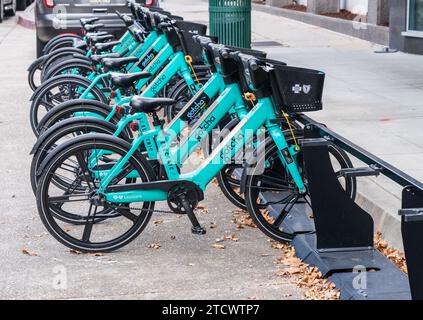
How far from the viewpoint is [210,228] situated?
6965mm

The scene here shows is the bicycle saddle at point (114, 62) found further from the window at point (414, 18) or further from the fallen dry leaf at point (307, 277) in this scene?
the window at point (414, 18)

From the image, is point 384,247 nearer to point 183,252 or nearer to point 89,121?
point 183,252

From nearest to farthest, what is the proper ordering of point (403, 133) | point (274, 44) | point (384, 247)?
point (384, 247) → point (403, 133) → point (274, 44)

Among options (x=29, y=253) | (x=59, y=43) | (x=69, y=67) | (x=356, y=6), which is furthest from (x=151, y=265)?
(x=356, y=6)

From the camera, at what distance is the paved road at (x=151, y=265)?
563 centimetres

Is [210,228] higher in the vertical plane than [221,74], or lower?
lower

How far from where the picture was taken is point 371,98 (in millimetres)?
11070

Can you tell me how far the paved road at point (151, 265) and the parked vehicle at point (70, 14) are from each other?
23.8ft

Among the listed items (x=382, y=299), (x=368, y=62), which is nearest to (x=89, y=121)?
(x=382, y=299)

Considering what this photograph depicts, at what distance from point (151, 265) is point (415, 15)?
10476 millimetres

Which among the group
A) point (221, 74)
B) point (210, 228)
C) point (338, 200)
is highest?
point (221, 74)

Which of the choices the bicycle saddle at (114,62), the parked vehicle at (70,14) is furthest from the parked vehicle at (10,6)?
the bicycle saddle at (114,62)

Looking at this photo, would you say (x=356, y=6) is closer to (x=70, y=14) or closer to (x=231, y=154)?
(x=70, y=14)

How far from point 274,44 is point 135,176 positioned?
1143 cm
